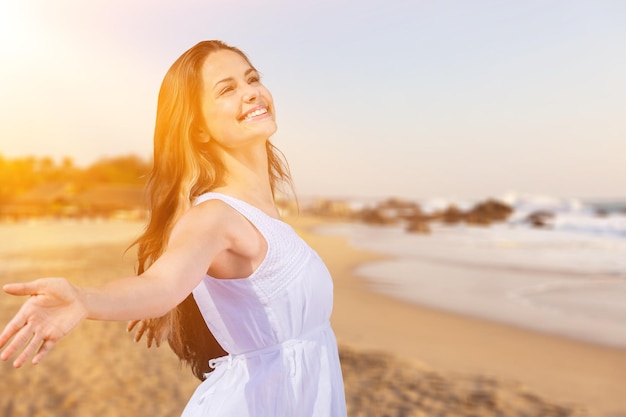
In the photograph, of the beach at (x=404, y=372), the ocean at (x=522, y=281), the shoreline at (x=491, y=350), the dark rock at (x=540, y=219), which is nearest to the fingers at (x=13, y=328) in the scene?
the beach at (x=404, y=372)

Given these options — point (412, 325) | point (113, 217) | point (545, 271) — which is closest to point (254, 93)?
point (412, 325)

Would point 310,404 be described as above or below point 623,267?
above

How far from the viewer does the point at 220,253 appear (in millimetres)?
1581

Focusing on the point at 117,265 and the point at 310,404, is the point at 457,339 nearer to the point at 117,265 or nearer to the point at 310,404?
the point at 310,404

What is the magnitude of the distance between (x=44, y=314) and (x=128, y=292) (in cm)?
18

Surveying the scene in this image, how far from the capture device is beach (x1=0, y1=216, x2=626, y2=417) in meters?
5.64

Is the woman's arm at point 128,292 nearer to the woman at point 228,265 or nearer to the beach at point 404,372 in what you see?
the woman at point 228,265

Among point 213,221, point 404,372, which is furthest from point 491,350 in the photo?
point 213,221

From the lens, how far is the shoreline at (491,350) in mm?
6457

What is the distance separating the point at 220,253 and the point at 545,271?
14.6 meters

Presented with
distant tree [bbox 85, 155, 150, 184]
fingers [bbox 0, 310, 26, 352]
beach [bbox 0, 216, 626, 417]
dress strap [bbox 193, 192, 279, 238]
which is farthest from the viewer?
distant tree [bbox 85, 155, 150, 184]

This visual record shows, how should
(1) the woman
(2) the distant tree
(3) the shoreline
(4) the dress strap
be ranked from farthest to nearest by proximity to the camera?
(2) the distant tree → (3) the shoreline → (4) the dress strap → (1) the woman

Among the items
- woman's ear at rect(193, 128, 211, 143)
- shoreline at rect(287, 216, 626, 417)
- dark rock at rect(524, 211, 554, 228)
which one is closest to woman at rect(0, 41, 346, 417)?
woman's ear at rect(193, 128, 211, 143)

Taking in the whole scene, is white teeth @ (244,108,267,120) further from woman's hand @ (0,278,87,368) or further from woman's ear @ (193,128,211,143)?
woman's hand @ (0,278,87,368)
